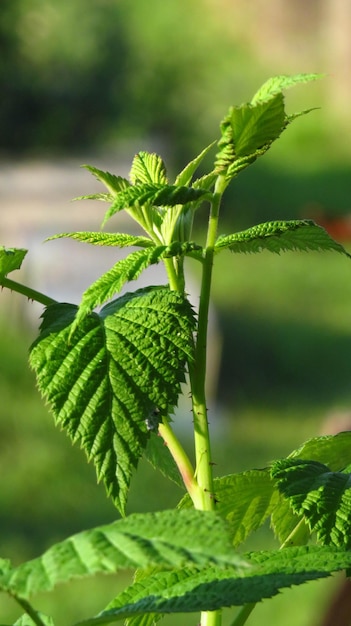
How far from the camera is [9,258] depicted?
0.66m

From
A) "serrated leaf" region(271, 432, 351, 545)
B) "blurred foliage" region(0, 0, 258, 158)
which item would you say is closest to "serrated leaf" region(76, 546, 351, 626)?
"serrated leaf" region(271, 432, 351, 545)

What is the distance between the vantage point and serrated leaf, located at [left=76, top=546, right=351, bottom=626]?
53 centimetres

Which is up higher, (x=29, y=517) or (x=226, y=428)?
(x=226, y=428)

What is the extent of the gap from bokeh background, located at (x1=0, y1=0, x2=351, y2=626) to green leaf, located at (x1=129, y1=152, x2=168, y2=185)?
279cm

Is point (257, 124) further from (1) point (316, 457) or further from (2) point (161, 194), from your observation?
(1) point (316, 457)

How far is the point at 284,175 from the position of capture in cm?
878

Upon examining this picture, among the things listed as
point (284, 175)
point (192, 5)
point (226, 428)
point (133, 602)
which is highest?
point (192, 5)

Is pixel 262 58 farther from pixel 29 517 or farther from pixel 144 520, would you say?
pixel 144 520

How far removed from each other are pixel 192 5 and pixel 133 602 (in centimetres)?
1211

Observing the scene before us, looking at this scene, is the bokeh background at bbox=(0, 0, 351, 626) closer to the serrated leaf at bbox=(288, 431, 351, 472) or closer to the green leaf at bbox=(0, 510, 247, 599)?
the serrated leaf at bbox=(288, 431, 351, 472)

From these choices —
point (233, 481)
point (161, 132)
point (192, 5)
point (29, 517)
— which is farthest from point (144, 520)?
point (192, 5)

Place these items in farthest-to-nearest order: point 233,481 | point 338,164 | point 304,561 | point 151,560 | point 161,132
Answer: point 338,164 < point 161,132 < point 233,481 < point 304,561 < point 151,560

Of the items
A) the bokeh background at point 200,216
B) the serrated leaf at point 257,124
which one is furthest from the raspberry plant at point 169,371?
the bokeh background at point 200,216

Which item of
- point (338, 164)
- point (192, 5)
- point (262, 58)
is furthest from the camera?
point (192, 5)
